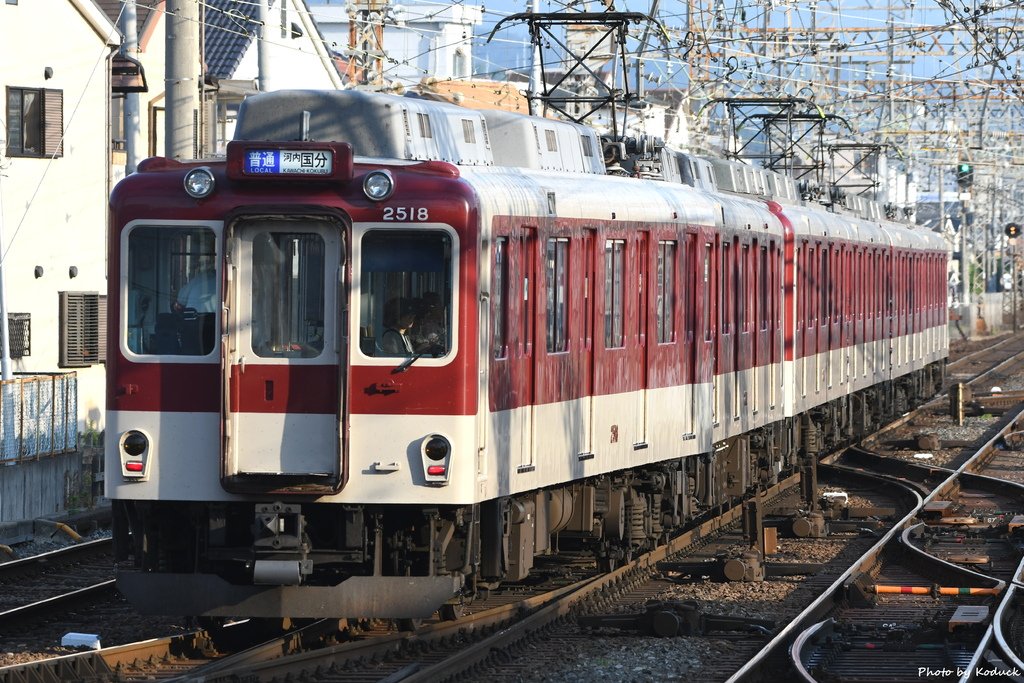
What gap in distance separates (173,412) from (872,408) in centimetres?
1780

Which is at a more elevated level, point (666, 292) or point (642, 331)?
point (666, 292)

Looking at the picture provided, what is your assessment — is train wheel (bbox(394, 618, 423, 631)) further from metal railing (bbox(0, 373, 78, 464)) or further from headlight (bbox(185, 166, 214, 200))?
metal railing (bbox(0, 373, 78, 464))

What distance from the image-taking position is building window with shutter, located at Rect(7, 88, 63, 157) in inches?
883

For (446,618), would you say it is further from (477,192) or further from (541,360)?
(477,192)

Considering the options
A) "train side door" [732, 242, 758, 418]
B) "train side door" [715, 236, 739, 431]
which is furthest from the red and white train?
"train side door" [732, 242, 758, 418]

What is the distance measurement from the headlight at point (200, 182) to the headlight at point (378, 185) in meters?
0.78

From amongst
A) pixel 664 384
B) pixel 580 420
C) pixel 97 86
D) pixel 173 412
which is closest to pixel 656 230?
pixel 664 384

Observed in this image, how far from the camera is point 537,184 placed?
1044cm

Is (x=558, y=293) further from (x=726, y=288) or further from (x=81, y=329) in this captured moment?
(x=81, y=329)

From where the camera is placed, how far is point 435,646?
9.80 meters

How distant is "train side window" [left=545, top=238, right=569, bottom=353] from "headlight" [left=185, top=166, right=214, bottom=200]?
2.18 meters

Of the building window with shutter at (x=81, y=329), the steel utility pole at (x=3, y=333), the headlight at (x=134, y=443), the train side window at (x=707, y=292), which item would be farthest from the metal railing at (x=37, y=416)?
the headlight at (x=134, y=443)

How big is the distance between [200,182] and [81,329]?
48.7 feet

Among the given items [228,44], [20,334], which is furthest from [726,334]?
[228,44]
